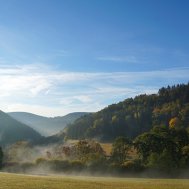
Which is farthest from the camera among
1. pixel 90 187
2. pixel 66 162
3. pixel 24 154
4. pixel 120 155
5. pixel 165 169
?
pixel 24 154

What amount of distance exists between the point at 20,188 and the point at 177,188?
1781 cm

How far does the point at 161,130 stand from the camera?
390ft

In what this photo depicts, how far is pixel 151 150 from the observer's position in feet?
363

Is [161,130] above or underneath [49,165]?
above

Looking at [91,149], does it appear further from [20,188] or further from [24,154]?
[20,188]

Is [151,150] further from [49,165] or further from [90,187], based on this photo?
[90,187]

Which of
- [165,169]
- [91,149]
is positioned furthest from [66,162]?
[91,149]

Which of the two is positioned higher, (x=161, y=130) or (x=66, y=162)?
(x=161, y=130)

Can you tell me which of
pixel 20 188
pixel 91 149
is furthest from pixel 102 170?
pixel 20 188

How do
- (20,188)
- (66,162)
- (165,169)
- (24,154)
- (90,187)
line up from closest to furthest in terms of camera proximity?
(20,188), (90,187), (165,169), (66,162), (24,154)

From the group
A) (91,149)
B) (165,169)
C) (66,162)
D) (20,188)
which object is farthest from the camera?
(91,149)

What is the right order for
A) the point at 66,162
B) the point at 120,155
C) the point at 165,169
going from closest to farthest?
1. the point at 165,169
2. the point at 66,162
3. the point at 120,155

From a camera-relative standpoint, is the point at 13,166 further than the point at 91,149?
No

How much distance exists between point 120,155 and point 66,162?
769 inches
